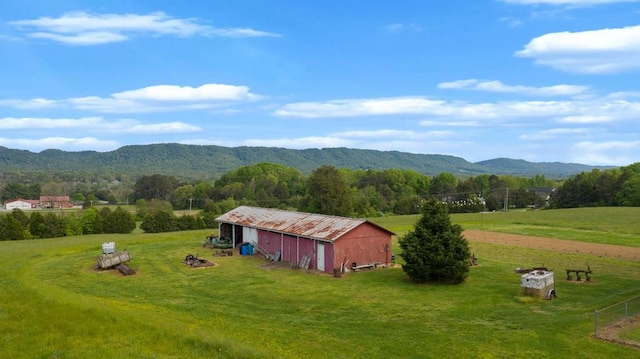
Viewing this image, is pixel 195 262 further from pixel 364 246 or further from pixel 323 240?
pixel 364 246

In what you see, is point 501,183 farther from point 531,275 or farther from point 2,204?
point 2,204

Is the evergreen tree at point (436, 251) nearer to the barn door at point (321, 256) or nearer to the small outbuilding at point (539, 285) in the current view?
the small outbuilding at point (539, 285)

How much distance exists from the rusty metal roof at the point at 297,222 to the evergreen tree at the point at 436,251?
5.56 meters

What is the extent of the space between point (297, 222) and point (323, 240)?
233 inches

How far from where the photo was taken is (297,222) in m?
40.3

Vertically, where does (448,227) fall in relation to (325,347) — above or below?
above

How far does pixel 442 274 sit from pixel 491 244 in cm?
2088

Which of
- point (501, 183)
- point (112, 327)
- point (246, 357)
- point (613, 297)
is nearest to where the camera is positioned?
point (246, 357)

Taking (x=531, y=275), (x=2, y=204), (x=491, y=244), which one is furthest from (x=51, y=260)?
(x=2, y=204)

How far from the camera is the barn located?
34.8 m

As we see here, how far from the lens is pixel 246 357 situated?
18.3 metres

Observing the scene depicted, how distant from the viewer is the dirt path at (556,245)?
139 ft

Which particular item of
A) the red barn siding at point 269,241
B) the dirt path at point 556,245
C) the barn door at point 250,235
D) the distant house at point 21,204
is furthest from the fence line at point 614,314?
the distant house at point 21,204

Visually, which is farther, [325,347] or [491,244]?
[491,244]
